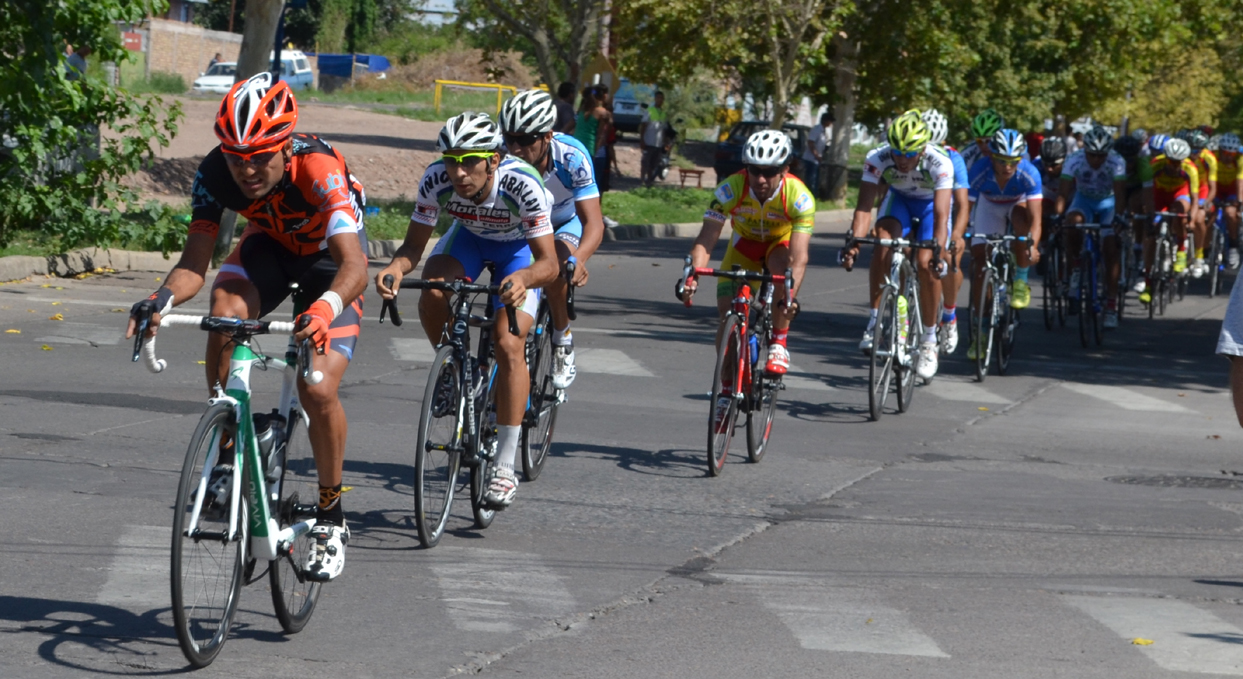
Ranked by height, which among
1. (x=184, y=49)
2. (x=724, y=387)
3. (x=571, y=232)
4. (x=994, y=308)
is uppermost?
(x=184, y=49)

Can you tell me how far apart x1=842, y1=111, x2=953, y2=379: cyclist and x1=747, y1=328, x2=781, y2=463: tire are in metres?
1.68

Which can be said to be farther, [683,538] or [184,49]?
[184,49]

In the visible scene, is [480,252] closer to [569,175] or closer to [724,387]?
[569,175]

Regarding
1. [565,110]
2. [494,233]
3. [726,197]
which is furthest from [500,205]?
[565,110]

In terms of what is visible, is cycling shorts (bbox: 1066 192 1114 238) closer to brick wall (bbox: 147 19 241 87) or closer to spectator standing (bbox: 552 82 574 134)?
spectator standing (bbox: 552 82 574 134)

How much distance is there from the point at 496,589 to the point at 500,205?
178 cm

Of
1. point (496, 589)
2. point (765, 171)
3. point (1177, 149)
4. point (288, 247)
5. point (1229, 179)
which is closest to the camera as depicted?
point (288, 247)

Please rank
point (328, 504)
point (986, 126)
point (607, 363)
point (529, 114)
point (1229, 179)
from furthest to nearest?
1. point (1229, 179)
2. point (986, 126)
3. point (607, 363)
4. point (529, 114)
5. point (328, 504)

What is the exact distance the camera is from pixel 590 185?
888 cm

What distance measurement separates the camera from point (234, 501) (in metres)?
4.81

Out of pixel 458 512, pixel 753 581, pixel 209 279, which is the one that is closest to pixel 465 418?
pixel 458 512

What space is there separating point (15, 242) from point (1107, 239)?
10.7m

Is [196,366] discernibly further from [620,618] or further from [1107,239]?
[1107,239]

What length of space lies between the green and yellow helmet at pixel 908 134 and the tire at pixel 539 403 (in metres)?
3.47
